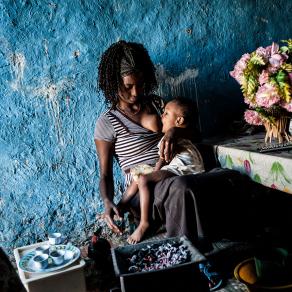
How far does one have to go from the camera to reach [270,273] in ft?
5.88

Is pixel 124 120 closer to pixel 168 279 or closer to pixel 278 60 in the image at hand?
pixel 278 60

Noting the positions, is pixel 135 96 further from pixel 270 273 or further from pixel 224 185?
pixel 270 273

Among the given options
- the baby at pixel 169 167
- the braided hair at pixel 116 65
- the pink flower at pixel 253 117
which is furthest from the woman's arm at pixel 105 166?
the pink flower at pixel 253 117

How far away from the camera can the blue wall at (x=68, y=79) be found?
2.51 meters

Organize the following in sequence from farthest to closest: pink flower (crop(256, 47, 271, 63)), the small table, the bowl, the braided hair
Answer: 1. the braided hair
2. pink flower (crop(256, 47, 271, 63))
3. the small table
4. the bowl

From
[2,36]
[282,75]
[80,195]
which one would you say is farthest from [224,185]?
[2,36]

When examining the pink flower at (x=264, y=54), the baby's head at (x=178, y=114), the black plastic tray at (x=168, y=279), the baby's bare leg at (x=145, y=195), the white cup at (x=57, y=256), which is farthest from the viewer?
the baby's head at (x=178, y=114)

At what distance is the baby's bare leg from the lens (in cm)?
221

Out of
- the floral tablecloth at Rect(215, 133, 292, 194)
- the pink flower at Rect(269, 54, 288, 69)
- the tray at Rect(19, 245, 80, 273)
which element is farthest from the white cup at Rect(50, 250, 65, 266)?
the pink flower at Rect(269, 54, 288, 69)

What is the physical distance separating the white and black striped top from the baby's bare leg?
0.93 feet

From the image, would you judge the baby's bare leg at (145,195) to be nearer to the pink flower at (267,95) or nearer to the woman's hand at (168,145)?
the woman's hand at (168,145)

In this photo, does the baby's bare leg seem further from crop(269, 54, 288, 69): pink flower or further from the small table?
crop(269, 54, 288, 69): pink flower

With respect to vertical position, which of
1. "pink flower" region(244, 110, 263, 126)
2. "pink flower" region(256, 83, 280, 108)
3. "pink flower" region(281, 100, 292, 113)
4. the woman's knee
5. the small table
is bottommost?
the small table

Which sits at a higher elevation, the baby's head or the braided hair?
the braided hair
